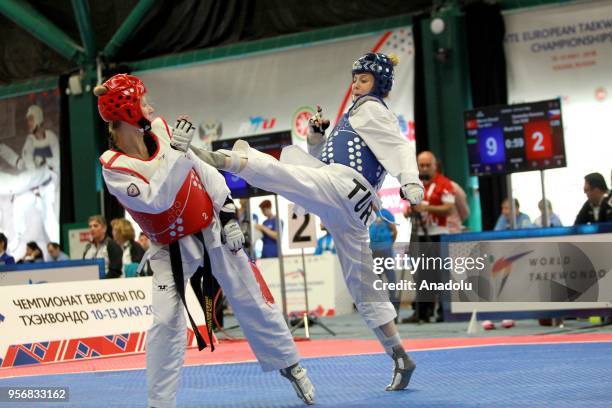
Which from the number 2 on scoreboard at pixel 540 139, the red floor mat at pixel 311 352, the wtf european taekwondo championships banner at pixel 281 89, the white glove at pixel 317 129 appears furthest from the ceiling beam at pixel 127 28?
the white glove at pixel 317 129

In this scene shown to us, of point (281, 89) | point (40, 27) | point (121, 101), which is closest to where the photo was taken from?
point (121, 101)

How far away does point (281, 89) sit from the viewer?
561 inches

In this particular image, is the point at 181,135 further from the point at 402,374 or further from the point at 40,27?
the point at 40,27

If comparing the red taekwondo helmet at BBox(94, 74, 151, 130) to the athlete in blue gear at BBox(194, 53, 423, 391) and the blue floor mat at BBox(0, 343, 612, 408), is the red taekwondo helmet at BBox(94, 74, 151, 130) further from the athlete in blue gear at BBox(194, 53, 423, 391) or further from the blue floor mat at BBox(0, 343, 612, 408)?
the blue floor mat at BBox(0, 343, 612, 408)

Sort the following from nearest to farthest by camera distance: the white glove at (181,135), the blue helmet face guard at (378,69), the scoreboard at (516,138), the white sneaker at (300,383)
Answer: the white glove at (181,135), the white sneaker at (300,383), the blue helmet face guard at (378,69), the scoreboard at (516,138)

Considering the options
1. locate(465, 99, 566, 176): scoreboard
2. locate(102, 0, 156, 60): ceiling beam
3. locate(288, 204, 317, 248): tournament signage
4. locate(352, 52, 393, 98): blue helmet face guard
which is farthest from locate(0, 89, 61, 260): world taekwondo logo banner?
locate(352, 52, 393, 98): blue helmet face guard

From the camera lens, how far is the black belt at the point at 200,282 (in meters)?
4.15

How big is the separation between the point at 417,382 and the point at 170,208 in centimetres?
186

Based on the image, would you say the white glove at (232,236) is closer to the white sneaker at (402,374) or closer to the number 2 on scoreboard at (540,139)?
the white sneaker at (402,374)

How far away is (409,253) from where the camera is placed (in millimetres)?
5008

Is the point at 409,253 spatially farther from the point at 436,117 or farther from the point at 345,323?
the point at 436,117

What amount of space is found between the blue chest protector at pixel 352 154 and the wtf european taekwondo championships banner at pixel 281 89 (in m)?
7.55

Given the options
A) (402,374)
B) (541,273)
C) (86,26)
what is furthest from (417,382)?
(86,26)

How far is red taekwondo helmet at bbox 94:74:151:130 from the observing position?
404cm
